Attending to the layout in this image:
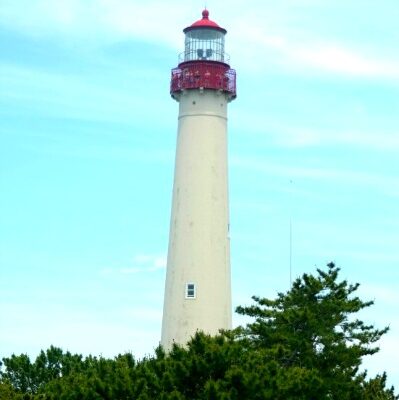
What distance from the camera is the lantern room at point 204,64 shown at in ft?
260

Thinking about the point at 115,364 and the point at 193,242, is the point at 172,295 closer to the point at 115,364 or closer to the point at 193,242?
the point at 193,242

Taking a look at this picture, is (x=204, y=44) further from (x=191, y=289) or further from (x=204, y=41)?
(x=191, y=289)

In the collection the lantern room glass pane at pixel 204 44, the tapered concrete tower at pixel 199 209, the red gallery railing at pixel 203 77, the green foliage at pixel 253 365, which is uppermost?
the lantern room glass pane at pixel 204 44

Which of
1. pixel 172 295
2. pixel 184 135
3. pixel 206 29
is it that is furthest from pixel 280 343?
pixel 206 29

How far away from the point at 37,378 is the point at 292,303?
15.8 m

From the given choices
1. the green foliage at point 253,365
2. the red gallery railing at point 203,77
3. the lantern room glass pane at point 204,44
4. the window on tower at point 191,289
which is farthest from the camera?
the lantern room glass pane at point 204,44

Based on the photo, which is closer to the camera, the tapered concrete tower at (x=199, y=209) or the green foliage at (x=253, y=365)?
the green foliage at (x=253, y=365)

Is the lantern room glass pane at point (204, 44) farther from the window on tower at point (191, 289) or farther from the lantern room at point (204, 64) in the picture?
the window on tower at point (191, 289)

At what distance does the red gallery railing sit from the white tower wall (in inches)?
14.7

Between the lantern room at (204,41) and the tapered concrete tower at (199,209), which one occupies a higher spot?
the lantern room at (204,41)

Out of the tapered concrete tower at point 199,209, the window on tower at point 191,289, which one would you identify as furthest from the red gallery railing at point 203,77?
the window on tower at point 191,289

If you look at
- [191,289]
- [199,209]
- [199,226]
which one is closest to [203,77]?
[199,209]

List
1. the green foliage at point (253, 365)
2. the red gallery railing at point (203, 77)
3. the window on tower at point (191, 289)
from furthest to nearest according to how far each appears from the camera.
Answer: the red gallery railing at point (203, 77)
the window on tower at point (191, 289)
the green foliage at point (253, 365)

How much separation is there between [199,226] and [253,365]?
16.0 metres
